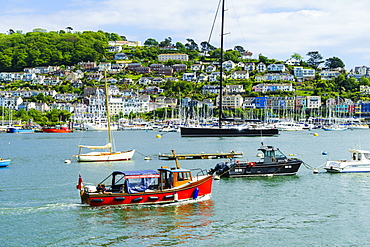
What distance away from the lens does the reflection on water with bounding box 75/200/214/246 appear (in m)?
23.1

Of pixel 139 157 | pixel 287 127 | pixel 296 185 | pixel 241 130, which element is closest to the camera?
pixel 296 185

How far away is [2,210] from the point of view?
2855cm

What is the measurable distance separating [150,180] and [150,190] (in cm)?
58

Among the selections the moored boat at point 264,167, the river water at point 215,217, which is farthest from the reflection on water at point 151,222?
the moored boat at point 264,167

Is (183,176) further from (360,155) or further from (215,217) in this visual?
(360,155)

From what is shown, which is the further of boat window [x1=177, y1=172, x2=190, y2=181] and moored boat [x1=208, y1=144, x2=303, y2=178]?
moored boat [x1=208, y1=144, x2=303, y2=178]

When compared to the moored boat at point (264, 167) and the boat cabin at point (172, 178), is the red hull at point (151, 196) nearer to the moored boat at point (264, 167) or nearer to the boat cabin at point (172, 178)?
the boat cabin at point (172, 178)

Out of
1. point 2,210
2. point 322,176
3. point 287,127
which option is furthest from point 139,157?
point 287,127

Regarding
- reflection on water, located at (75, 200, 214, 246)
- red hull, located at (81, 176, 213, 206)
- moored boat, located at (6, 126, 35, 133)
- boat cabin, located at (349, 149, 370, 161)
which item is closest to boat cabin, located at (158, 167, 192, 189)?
red hull, located at (81, 176, 213, 206)

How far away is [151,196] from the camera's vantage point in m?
28.5

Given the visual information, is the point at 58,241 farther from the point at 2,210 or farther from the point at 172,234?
the point at 2,210

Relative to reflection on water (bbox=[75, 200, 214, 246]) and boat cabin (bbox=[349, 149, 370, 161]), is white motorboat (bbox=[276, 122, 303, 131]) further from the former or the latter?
reflection on water (bbox=[75, 200, 214, 246])

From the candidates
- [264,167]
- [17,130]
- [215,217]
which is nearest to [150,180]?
[215,217]

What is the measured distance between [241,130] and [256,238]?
7579cm
